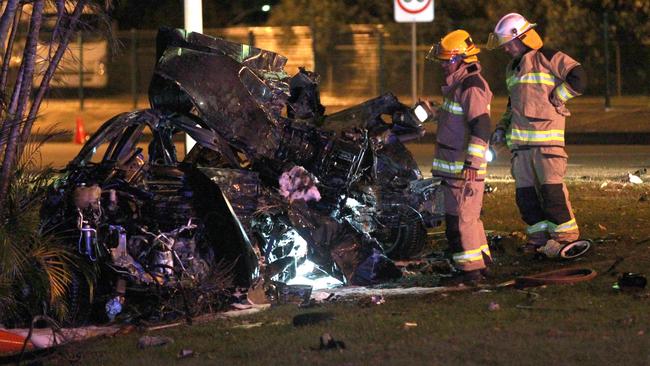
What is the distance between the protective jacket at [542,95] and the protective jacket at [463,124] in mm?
793

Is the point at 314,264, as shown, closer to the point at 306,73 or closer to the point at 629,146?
the point at 306,73

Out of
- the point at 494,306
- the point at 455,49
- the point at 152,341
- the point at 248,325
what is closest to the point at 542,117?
the point at 455,49

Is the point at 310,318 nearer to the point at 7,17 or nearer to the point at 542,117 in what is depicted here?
the point at 7,17

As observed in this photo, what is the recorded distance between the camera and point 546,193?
8305mm

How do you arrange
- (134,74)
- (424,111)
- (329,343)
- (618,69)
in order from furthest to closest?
(134,74), (618,69), (424,111), (329,343)

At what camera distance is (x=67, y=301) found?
23.2ft

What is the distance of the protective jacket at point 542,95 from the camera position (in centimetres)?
819

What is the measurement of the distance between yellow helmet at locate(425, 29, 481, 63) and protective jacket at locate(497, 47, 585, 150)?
2.59 ft

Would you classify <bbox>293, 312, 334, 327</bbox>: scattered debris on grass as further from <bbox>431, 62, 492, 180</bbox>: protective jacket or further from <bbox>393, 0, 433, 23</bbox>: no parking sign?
<bbox>393, 0, 433, 23</bbox>: no parking sign

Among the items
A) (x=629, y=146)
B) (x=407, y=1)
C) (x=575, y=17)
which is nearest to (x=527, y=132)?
(x=407, y=1)

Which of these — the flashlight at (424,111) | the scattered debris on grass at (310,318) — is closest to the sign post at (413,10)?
the flashlight at (424,111)

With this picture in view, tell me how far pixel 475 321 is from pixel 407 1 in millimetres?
10577

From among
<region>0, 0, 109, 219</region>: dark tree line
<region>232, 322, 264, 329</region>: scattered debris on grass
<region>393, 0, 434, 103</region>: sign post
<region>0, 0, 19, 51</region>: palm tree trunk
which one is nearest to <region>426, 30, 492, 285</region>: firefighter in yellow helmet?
<region>232, 322, 264, 329</region>: scattered debris on grass

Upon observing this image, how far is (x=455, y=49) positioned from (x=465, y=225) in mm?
1205
